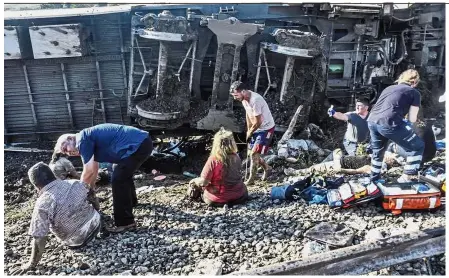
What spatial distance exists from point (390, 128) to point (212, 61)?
4.57 metres

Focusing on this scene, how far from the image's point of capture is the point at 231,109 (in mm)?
9000

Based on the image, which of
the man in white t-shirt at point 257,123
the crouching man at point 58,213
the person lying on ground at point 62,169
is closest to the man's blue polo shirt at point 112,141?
the crouching man at point 58,213

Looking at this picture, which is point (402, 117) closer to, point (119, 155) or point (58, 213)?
point (119, 155)

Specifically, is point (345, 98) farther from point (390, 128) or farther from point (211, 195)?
point (211, 195)

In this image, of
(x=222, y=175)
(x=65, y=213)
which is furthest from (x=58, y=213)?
(x=222, y=175)

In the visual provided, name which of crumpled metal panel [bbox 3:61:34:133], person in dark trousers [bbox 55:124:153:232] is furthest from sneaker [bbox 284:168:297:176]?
crumpled metal panel [bbox 3:61:34:133]

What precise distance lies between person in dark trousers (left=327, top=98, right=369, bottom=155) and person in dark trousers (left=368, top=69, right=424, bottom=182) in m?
1.59

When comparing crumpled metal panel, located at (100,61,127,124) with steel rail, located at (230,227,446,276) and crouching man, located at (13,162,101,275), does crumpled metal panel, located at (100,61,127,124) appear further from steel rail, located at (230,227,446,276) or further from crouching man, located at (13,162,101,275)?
steel rail, located at (230,227,446,276)

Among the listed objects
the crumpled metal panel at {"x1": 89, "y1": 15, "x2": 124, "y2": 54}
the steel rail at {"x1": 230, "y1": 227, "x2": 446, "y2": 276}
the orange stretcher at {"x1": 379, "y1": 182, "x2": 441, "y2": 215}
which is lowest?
the steel rail at {"x1": 230, "y1": 227, "x2": 446, "y2": 276}

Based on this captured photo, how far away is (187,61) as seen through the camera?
8992mm

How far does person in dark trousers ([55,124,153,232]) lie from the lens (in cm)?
507

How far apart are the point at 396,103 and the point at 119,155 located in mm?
3279

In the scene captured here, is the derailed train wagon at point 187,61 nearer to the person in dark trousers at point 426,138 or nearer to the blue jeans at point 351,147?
the blue jeans at point 351,147

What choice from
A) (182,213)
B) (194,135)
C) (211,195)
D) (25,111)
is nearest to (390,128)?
(211,195)
